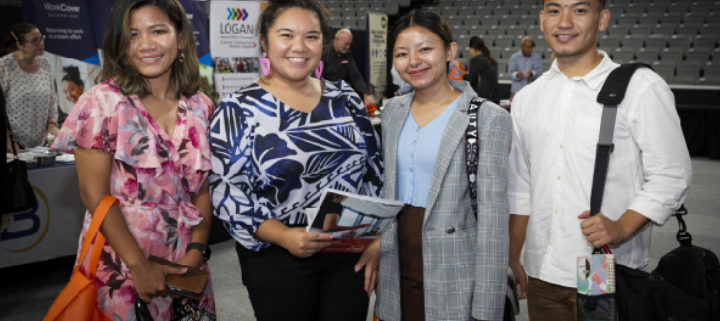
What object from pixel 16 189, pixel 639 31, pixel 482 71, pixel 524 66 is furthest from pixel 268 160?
pixel 639 31

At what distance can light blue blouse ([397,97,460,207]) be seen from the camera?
1.41 metres

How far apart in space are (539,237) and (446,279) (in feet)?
1.14

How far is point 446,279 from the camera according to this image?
1.39m

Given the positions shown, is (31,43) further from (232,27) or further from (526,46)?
(526,46)

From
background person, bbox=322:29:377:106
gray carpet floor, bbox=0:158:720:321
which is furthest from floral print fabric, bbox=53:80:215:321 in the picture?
background person, bbox=322:29:377:106

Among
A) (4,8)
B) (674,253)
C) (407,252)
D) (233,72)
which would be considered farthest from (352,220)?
(4,8)

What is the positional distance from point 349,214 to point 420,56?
0.52m

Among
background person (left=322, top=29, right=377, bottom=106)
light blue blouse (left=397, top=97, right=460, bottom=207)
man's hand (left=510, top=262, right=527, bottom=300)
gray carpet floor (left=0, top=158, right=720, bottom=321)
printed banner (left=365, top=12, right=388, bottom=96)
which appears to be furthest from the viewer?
printed banner (left=365, top=12, right=388, bottom=96)

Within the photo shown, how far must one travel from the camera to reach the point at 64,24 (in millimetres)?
4469

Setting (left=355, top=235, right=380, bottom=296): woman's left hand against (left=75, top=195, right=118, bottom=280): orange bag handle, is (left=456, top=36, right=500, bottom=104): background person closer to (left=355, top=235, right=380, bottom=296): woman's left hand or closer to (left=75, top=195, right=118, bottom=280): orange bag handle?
(left=355, top=235, right=380, bottom=296): woman's left hand

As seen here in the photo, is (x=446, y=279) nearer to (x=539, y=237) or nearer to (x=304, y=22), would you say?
(x=539, y=237)

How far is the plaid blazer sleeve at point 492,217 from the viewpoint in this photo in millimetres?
1328

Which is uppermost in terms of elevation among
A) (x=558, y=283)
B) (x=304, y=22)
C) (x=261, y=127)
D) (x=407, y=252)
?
(x=304, y=22)

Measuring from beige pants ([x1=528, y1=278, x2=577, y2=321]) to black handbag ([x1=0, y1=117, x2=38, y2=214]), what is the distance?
2743mm
